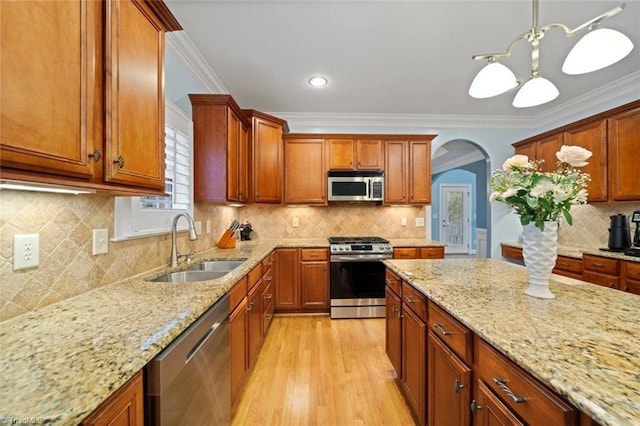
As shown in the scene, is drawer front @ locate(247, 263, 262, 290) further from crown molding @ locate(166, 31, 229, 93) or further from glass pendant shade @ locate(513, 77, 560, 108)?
glass pendant shade @ locate(513, 77, 560, 108)

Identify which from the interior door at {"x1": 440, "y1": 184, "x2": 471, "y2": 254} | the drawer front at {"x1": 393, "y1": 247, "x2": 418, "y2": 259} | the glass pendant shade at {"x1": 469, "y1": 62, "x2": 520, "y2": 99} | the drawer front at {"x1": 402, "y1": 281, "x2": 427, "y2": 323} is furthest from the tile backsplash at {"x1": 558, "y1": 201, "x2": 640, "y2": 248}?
the interior door at {"x1": 440, "y1": 184, "x2": 471, "y2": 254}

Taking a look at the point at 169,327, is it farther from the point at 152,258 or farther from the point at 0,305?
the point at 152,258

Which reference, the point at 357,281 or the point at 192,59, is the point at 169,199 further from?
the point at 357,281

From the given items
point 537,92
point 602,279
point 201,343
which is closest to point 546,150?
point 602,279

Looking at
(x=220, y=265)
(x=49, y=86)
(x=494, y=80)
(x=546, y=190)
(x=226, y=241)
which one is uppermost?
(x=494, y=80)

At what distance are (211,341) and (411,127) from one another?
385 centimetres

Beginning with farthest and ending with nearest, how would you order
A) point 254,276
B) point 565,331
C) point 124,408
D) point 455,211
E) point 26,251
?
1. point 455,211
2. point 254,276
3. point 26,251
4. point 565,331
5. point 124,408

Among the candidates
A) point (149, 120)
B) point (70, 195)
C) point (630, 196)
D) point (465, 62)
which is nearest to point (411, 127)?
point (465, 62)

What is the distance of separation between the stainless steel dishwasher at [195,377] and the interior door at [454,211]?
8092 millimetres

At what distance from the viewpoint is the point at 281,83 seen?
2.97 meters

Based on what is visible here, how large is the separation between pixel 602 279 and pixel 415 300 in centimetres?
241

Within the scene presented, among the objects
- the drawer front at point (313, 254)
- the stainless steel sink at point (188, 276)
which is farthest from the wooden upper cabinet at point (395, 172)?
the stainless steel sink at point (188, 276)

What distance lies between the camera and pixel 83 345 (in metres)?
0.79

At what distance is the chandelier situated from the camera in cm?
115
